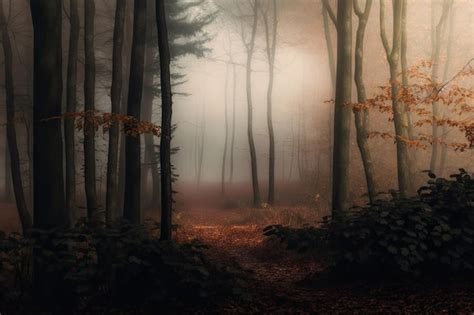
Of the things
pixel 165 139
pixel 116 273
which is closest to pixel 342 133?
pixel 165 139

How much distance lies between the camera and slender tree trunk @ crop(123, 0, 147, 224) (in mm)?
11562

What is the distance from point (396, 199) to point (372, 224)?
979mm

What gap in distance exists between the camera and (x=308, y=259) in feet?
35.8

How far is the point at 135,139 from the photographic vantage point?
A: 38.0 feet

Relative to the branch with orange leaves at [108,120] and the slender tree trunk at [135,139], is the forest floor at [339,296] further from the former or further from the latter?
the slender tree trunk at [135,139]

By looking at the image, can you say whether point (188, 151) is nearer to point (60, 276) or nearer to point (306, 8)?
point (306, 8)

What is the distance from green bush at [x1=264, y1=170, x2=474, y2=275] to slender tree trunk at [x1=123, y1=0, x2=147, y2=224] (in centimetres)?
563

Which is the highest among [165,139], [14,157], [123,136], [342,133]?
[123,136]

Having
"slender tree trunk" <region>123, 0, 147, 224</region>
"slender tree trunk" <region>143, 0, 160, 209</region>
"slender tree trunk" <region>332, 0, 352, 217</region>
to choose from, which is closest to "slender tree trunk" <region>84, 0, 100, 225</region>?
"slender tree trunk" <region>123, 0, 147, 224</region>

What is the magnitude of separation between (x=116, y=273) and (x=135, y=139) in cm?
A: 526

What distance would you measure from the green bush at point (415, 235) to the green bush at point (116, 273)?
2.23 meters

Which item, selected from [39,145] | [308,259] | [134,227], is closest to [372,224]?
[308,259]

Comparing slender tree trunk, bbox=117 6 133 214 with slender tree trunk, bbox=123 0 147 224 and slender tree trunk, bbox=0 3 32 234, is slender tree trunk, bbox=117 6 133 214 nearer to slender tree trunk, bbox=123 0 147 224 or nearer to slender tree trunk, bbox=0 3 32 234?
slender tree trunk, bbox=0 3 32 234

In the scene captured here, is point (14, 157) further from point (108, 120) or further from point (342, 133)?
point (342, 133)
